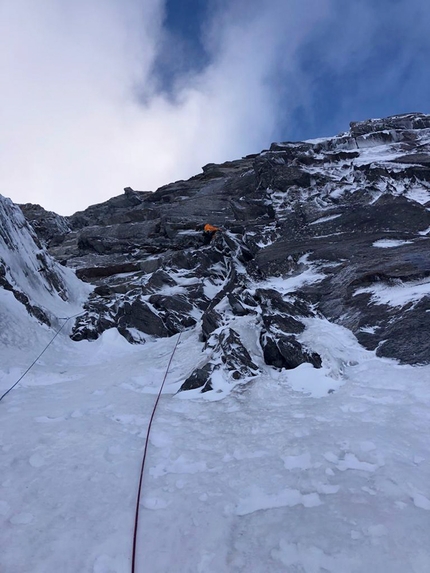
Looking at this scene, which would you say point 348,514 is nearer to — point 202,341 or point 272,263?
point 202,341

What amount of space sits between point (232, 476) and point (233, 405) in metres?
2.53

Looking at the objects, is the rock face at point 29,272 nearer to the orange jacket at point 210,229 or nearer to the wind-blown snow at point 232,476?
the wind-blown snow at point 232,476

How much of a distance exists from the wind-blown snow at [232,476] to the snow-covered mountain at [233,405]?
0.03m

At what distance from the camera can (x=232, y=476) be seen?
5.23 m

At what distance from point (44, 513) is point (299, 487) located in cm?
312

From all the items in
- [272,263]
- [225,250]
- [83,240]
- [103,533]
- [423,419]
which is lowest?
[423,419]

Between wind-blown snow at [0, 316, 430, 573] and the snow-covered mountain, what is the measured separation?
0.03 meters

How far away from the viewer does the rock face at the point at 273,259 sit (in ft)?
34.2

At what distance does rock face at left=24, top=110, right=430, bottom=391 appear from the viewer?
34.2 feet

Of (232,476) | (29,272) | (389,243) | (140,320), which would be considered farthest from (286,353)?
(29,272)

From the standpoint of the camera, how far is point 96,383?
32.4 feet

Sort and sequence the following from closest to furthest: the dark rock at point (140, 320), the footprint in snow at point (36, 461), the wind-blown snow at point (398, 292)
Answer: the footprint in snow at point (36, 461)
the wind-blown snow at point (398, 292)
the dark rock at point (140, 320)

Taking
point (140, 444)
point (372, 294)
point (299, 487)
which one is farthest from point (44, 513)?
point (372, 294)

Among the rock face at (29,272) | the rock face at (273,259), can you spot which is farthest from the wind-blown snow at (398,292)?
Answer: the rock face at (29,272)
